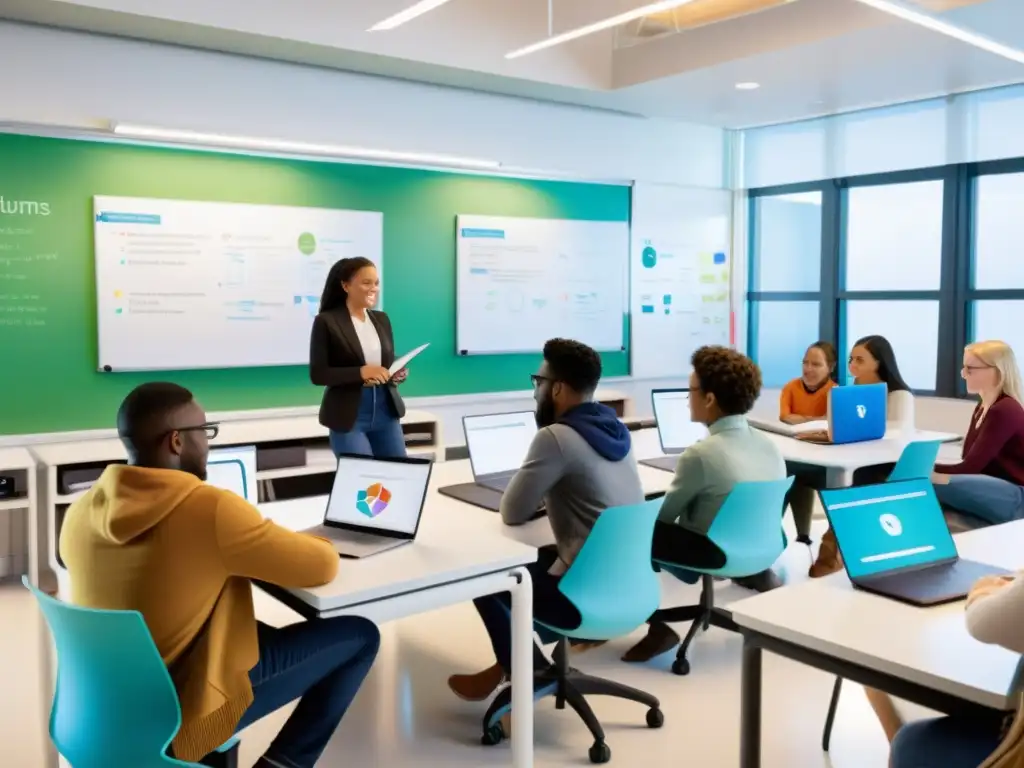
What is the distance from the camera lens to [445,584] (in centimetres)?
238

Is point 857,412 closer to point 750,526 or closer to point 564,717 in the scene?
point 750,526

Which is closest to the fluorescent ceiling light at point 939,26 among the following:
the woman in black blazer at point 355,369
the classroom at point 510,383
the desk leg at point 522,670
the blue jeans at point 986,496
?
the classroom at point 510,383

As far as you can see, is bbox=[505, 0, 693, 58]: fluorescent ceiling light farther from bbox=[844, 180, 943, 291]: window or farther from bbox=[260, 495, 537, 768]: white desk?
bbox=[844, 180, 943, 291]: window

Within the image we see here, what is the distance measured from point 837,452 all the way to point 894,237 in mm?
3443

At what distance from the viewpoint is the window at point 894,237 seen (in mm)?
6773

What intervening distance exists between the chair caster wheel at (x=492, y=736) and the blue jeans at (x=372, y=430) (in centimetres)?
145

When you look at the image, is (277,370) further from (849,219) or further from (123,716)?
(849,219)

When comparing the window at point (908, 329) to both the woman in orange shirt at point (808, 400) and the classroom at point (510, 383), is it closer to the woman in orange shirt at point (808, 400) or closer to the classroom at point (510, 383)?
the classroom at point (510, 383)

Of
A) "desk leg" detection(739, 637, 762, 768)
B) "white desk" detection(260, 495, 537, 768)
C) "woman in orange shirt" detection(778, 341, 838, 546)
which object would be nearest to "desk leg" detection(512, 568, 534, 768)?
"white desk" detection(260, 495, 537, 768)

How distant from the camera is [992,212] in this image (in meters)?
6.46

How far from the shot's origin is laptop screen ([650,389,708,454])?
4.31 meters

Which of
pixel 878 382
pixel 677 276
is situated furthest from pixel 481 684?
pixel 677 276

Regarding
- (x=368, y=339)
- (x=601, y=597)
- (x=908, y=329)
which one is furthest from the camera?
(x=908, y=329)

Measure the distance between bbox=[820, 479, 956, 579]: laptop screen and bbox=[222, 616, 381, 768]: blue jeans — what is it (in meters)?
1.17
